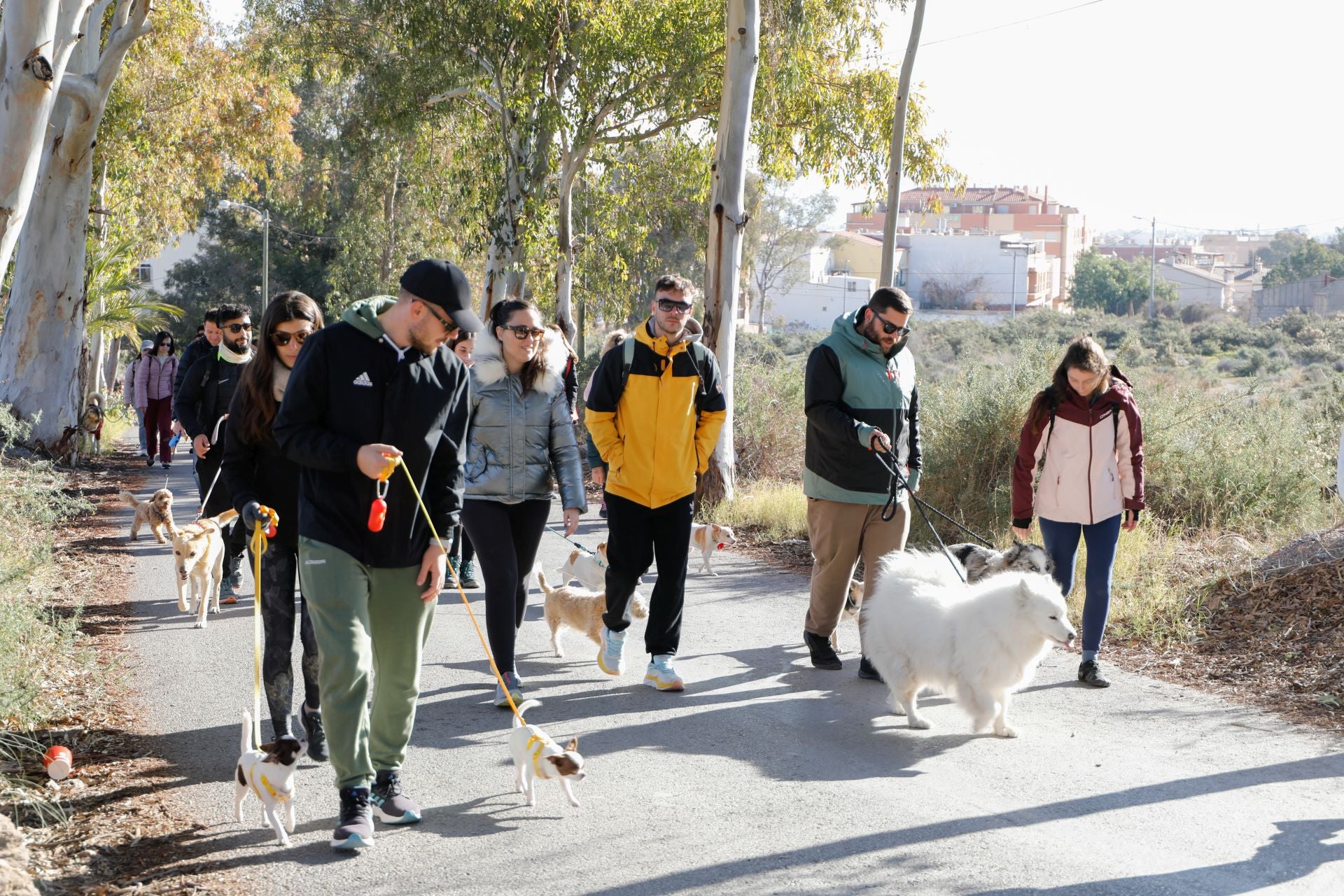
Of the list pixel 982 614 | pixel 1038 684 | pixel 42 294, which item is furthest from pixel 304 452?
pixel 42 294

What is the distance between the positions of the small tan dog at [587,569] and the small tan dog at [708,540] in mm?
1593

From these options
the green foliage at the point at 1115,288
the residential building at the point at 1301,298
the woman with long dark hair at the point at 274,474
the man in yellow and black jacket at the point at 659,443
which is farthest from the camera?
the green foliage at the point at 1115,288

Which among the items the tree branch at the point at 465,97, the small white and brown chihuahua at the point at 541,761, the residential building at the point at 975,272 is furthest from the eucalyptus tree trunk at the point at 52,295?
the residential building at the point at 975,272

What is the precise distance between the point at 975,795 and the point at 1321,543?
5.34 metres

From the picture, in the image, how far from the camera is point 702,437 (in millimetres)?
7293

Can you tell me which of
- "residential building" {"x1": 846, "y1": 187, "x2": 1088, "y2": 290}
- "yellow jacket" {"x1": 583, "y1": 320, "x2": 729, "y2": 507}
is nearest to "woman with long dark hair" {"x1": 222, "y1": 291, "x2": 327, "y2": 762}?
"yellow jacket" {"x1": 583, "y1": 320, "x2": 729, "y2": 507}

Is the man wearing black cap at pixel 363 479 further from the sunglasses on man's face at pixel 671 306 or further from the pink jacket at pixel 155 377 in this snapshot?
the pink jacket at pixel 155 377

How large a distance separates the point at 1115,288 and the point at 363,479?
70.6 m

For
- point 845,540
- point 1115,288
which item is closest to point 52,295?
point 845,540

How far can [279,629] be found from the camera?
582 centimetres

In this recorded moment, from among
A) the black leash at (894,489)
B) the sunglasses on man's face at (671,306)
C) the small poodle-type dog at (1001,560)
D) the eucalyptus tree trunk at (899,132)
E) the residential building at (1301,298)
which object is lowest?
the small poodle-type dog at (1001,560)

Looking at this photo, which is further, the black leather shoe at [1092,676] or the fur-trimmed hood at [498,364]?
the black leather shoe at [1092,676]

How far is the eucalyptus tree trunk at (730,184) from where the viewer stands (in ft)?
46.5

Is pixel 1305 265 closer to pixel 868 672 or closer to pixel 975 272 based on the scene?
pixel 975 272
